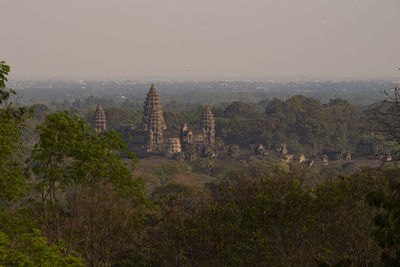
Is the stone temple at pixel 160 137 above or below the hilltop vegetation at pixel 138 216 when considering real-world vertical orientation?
below

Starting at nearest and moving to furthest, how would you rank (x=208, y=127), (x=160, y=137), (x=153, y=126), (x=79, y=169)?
(x=79, y=169), (x=153, y=126), (x=160, y=137), (x=208, y=127)

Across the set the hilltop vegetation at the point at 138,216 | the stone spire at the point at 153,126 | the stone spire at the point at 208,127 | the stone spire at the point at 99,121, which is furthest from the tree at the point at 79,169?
the stone spire at the point at 99,121

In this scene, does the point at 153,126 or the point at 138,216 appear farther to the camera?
the point at 153,126

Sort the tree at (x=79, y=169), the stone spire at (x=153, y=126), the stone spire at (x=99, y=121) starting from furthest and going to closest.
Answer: the stone spire at (x=99, y=121) < the stone spire at (x=153, y=126) < the tree at (x=79, y=169)

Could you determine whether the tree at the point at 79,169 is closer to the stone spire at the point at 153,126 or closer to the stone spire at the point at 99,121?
the stone spire at the point at 153,126

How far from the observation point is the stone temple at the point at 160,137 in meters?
80.4

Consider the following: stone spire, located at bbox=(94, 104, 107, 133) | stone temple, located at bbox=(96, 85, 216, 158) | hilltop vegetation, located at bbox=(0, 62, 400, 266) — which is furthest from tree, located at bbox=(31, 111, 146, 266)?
stone spire, located at bbox=(94, 104, 107, 133)

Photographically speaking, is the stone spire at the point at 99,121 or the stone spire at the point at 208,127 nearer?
the stone spire at the point at 208,127

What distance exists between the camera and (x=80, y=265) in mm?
12766

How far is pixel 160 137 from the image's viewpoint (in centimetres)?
8100

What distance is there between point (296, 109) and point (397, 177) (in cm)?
8385

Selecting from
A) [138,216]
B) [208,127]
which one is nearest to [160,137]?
[208,127]

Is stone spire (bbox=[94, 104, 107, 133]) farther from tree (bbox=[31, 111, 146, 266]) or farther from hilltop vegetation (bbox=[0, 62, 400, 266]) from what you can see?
tree (bbox=[31, 111, 146, 266])

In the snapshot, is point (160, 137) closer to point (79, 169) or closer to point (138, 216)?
point (138, 216)
